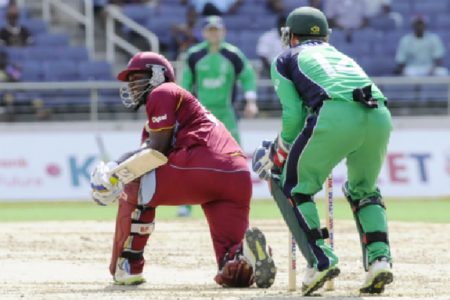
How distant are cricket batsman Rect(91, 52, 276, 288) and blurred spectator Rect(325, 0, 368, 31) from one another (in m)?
15.3

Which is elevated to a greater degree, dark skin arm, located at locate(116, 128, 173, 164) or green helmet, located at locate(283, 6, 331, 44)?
green helmet, located at locate(283, 6, 331, 44)

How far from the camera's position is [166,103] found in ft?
32.1

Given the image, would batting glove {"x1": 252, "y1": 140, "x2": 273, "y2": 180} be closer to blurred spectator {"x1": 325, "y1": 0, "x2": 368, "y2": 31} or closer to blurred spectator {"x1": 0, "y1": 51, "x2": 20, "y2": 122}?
blurred spectator {"x1": 0, "y1": 51, "x2": 20, "y2": 122}

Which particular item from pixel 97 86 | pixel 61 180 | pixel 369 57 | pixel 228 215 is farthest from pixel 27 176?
pixel 228 215

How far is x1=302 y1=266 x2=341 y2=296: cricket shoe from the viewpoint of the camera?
871 centimetres

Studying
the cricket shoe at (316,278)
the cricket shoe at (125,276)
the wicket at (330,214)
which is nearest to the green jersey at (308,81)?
the wicket at (330,214)

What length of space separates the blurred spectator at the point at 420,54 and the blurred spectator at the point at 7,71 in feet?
24.8

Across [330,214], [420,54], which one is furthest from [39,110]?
[330,214]

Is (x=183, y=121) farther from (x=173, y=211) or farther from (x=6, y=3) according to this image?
(x=6, y=3)

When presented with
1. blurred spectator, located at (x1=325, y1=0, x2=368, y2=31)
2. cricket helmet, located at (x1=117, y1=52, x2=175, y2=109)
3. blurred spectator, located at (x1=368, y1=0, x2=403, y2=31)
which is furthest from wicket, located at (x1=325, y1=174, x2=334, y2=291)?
blurred spectator, located at (x1=368, y1=0, x2=403, y2=31)

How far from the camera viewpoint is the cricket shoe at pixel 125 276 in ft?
33.2

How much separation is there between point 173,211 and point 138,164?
935 cm

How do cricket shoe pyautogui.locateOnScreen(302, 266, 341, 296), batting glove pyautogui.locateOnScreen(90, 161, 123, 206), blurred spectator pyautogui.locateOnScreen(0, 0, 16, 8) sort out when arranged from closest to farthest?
cricket shoe pyautogui.locateOnScreen(302, 266, 341, 296) → batting glove pyautogui.locateOnScreen(90, 161, 123, 206) → blurred spectator pyautogui.locateOnScreen(0, 0, 16, 8)

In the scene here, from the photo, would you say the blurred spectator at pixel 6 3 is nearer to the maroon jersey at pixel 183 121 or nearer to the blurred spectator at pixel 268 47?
the blurred spectator at pixel 268 47
